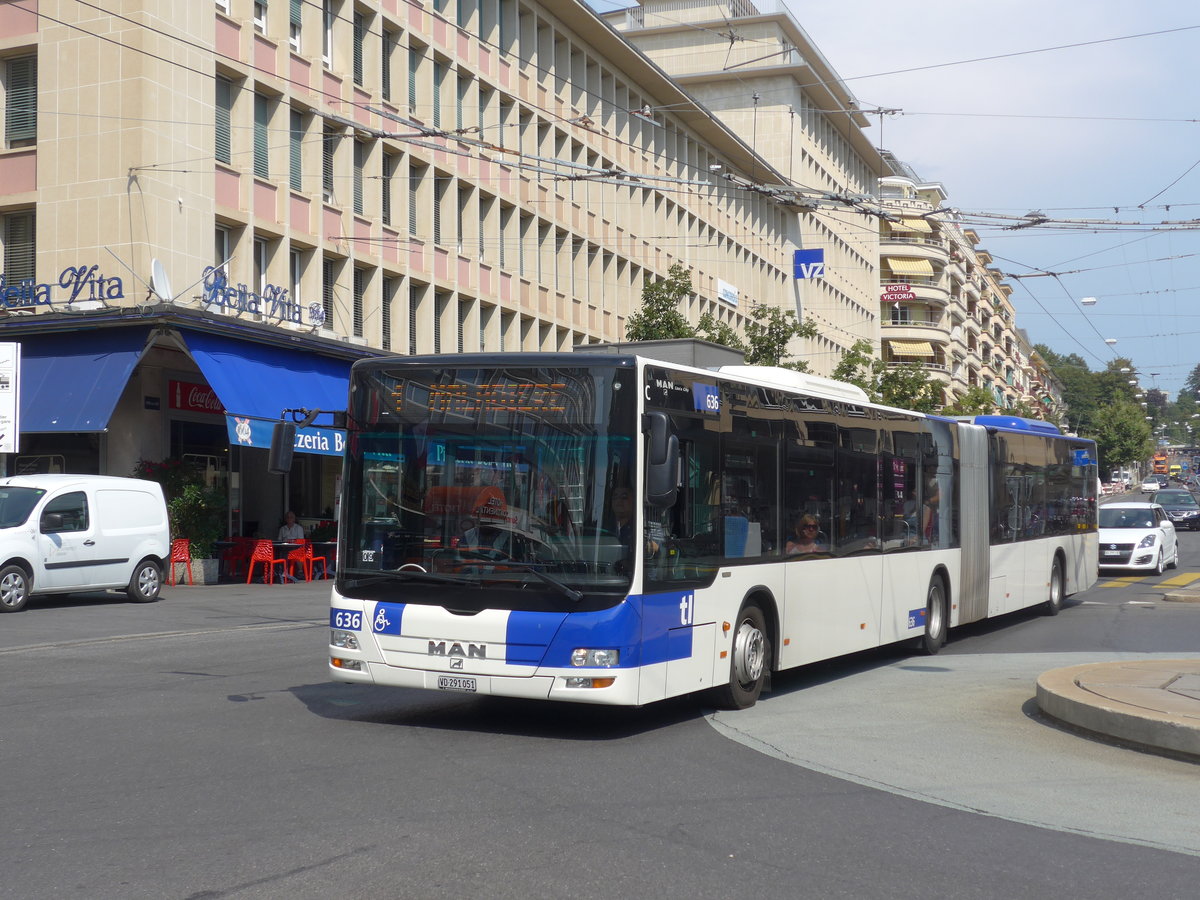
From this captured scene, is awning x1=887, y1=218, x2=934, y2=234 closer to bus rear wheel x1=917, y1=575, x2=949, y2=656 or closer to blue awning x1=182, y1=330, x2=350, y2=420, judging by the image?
bus rear wheel x1=917, y1=575, x2=949, y2=656

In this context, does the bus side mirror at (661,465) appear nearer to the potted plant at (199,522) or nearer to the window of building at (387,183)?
the potted plant at (199,522)

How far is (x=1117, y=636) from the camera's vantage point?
1789cm

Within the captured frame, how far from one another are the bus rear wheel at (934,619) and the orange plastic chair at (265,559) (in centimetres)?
1541

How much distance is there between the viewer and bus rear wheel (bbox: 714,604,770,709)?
35.0ft

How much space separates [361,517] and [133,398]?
19.2 m

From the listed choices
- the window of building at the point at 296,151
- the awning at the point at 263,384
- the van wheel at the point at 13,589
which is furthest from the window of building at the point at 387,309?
the van wheel at the point at 13,589

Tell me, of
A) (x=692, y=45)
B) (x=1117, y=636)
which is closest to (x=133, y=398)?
(x=1117, y=636)

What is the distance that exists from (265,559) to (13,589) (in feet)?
26.6

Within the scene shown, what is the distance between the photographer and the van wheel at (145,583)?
71.5 ft

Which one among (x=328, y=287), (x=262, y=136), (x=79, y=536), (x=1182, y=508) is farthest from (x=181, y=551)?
(x=1182, y=508)

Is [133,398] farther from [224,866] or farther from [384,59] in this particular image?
[224,866]

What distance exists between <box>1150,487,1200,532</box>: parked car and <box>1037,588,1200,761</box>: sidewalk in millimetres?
50739

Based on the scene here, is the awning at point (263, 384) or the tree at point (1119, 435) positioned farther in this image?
the tree at point (1119, 435)

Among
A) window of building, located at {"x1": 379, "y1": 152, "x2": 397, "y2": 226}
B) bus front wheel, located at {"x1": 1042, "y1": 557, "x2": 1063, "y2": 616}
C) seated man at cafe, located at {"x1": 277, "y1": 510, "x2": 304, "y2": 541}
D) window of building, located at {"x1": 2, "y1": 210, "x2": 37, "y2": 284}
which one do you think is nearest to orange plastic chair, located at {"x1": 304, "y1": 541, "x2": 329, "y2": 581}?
seated man at cafe, located at {"x1": 277, "y1": 510, "x2": 304, "y2": 541}
